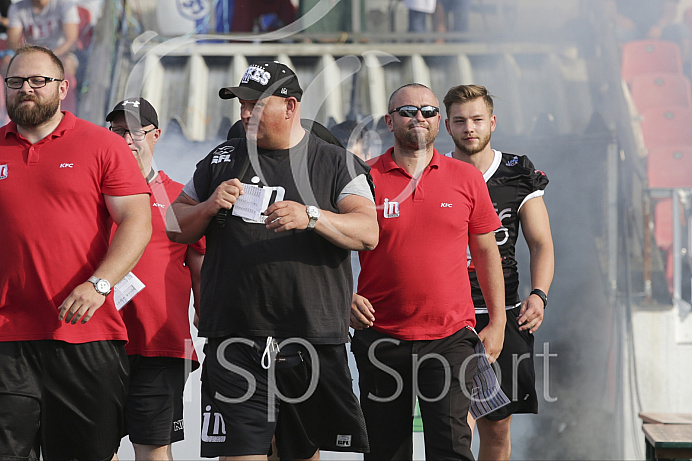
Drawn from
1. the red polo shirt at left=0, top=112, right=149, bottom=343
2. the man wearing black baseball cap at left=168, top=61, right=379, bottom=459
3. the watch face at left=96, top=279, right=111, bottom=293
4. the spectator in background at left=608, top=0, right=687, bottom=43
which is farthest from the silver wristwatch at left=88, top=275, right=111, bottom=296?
the spectator in background at left=608, top=0, right=687, bottom=43

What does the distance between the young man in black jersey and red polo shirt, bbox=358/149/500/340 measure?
0.47 metres

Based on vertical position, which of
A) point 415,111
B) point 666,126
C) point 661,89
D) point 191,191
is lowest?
point 191,191

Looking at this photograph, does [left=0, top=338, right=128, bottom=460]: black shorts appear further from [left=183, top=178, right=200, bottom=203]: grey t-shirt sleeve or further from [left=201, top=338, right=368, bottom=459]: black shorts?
[left=183, top=178, right=200, bottom=203]: grey t-shirt sleeve

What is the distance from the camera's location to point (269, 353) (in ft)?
9.95

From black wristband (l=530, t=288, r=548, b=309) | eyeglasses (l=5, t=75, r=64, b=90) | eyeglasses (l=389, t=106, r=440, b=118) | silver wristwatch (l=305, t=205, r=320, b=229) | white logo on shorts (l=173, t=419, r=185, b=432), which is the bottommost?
white logo on shorts (l=173, t=419, r=185, b=432)

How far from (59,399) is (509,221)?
7.46 ft

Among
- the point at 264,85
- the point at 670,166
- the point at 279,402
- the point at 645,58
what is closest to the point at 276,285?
the point at 279,402

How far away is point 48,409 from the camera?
3031 millimetres

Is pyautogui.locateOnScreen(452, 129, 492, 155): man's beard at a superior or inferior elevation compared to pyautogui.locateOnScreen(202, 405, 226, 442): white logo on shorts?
superior

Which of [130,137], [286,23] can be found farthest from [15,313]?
[286,23]

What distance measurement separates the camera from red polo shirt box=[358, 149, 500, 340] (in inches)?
141

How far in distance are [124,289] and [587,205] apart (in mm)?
3147

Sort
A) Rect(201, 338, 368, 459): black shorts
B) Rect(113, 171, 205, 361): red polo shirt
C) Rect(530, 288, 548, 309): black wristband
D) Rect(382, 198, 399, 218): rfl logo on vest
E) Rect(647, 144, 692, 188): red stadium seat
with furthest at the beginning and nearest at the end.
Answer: Rect(647, 144, 692, 188): red stadium seat
Rect(530, 288, 548, 309): black wristband
Rect(113, 171, 205, 361): red polo shirt
Rect(382, 198, 399, 218): rfl logo on vest
Rect(201, 338, 368, 459): black shorts

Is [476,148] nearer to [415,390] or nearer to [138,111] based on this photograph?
[415,390]
